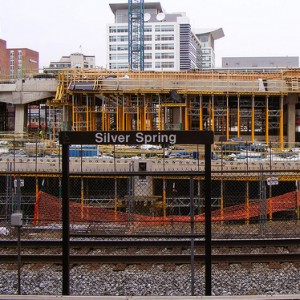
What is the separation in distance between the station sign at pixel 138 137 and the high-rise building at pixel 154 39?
392 ft

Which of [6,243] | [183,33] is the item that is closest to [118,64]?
[183,33]

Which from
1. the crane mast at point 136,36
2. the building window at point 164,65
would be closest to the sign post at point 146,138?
the crane mast at point 136,36

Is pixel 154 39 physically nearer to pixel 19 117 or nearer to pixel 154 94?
pixel 19 117

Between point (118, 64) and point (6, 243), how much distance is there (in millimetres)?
119420

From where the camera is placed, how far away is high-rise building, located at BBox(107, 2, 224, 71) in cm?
12612

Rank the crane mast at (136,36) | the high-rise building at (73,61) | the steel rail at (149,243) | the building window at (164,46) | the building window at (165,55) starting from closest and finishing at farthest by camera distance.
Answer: the steel rail at (149,243) → the crane mast at (136,36) → the building window at (165,55) → the building window at (164,46) → the high-rise building at (73,61)

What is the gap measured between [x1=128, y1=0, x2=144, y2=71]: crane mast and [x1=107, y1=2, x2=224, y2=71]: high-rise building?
2.83 m

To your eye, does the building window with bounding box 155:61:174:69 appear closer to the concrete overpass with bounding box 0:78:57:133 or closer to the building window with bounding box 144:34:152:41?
the building window with bounding box 144:34:152:41

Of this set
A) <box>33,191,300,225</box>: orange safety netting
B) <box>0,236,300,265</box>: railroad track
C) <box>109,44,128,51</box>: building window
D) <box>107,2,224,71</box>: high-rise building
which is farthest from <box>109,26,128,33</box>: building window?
<box>0,236,300,265</box>: railroad track

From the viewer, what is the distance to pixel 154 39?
128125mm

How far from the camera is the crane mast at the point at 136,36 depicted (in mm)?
119000

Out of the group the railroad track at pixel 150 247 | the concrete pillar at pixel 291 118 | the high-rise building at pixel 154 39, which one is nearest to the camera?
the railroad track at pixel 150 247

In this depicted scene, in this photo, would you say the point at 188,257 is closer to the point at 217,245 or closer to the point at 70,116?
the point at 217,245

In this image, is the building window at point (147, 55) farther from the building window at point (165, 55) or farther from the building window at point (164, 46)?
the building window at point (164, 46)
